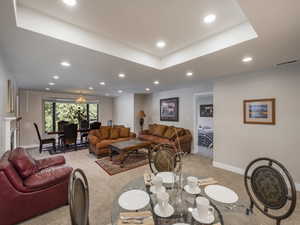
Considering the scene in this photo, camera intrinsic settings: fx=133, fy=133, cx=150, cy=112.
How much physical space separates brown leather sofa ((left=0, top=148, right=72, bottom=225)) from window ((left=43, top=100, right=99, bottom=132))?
17.0 ft

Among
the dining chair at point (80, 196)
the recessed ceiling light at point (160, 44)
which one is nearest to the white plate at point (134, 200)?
the dining chair at point (80, 196)

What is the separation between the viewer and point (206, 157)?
4.59 m

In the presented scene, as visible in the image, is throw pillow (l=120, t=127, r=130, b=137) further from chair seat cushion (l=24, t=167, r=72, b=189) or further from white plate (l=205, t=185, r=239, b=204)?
white plate (l=205, t=185, r=239, b=204)

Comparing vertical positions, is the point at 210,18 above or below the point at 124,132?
above

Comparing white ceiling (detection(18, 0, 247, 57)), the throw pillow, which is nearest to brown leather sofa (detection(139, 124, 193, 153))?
the throw pillow

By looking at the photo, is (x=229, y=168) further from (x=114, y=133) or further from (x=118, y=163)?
(x=114, y=133)

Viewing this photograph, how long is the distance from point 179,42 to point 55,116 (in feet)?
23.1

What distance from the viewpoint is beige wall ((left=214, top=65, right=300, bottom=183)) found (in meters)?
2.67

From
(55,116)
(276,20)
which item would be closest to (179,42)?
(276,20)

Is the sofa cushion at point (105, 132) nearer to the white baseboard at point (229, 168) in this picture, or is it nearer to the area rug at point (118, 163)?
the area rug at point (118, 163)

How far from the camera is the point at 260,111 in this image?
10.0 feet

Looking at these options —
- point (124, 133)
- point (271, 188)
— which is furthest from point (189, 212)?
point (124, 133)

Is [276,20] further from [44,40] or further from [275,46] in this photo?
[44,40]

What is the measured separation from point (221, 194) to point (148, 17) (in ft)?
7.07
